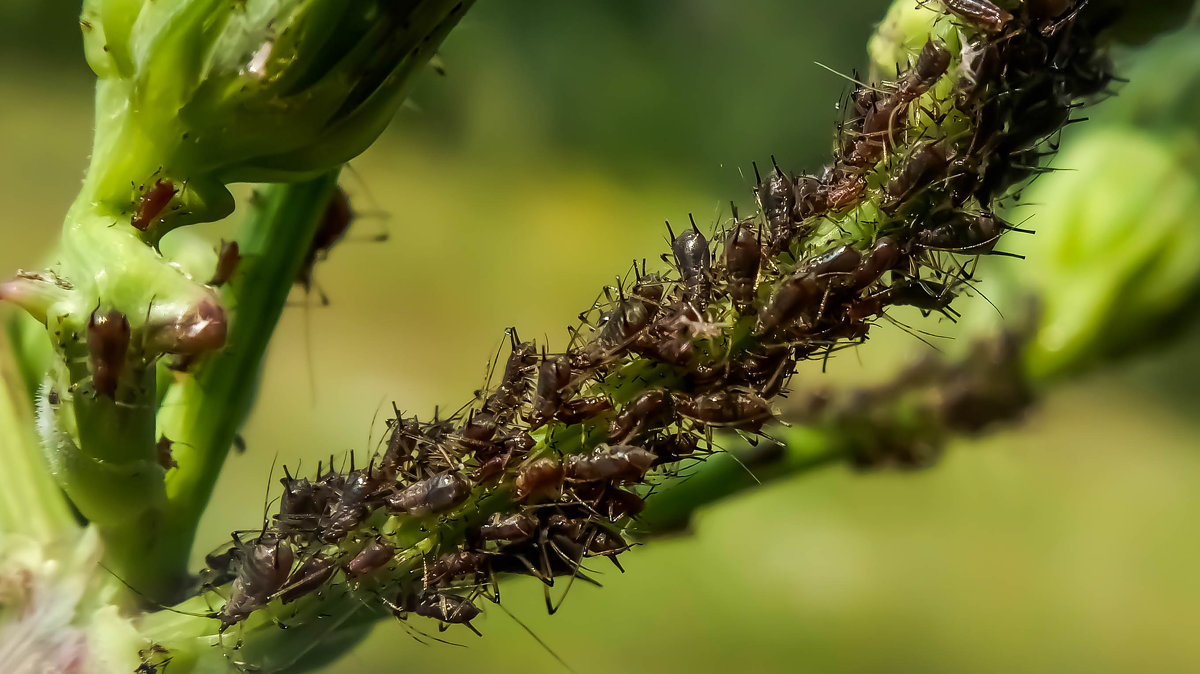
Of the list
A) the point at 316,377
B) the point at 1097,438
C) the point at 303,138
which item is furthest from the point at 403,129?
the point at 303,138

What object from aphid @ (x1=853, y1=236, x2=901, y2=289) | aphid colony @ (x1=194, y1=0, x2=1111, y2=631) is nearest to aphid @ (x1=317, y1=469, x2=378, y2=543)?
aphid colony @ (x1=194, y1=0, x2=1111, y2=631)

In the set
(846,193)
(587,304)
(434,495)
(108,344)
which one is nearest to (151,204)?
(108,344)

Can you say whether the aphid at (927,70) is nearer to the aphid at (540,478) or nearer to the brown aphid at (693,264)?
the brown aphid at (693,264)

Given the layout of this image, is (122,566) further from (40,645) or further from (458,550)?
(458,550)

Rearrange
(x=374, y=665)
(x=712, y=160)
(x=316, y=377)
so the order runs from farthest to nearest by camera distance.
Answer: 1. (x=712, y=160)
2. (x=316, y=377)
3. (x=374, y=665)

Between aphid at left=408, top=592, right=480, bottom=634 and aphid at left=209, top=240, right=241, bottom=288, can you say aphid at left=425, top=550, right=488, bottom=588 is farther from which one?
aphid at left=209, top=240, right=241, bottom=288

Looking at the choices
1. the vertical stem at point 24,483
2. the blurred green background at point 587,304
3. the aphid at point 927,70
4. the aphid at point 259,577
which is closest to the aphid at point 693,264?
the aphid at point 927,70
